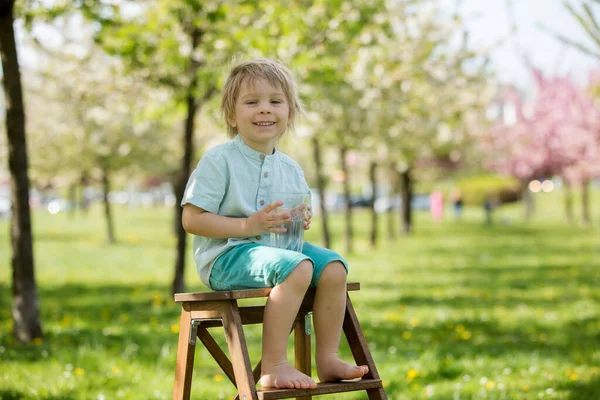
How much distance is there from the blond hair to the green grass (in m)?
2.43

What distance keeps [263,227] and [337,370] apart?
64 cm

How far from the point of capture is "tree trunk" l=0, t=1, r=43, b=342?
7.16 m

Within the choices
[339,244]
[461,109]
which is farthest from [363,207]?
[461,109]

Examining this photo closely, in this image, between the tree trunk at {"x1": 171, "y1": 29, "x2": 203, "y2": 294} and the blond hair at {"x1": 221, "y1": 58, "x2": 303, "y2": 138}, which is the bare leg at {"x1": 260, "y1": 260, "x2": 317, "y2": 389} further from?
the tree trunk at {"x1": 171, "y1": 29, "x2": 203, "y2": 294}

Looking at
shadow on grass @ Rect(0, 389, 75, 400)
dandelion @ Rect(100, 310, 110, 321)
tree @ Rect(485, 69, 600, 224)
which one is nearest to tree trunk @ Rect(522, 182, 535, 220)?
tree @ Rect(485, 69, 600, 224)

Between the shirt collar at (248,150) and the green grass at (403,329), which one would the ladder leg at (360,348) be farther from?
the green grass at (403,329)

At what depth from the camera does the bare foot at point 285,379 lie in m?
3.00

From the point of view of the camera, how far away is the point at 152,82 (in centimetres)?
1091

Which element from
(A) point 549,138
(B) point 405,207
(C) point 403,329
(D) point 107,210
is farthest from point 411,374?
(A) point 549,138

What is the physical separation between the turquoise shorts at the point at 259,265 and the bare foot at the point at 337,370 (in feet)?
1.05

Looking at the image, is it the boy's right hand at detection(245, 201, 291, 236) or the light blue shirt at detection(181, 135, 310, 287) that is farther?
the light blue shirt at detection(181, 135, 310, 287)

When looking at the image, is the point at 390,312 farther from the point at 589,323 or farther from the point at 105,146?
the point at 105,146

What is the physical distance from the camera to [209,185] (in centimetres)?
328

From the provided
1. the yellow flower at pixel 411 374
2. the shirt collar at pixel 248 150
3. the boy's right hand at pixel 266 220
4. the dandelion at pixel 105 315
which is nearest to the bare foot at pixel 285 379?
the boy's right hand at pixel 266 220
